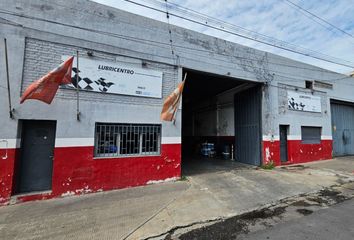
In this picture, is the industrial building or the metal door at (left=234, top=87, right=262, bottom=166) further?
the metal door at (left=234, top=87, right=262, bottom=166)

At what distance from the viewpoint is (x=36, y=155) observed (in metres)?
6.42

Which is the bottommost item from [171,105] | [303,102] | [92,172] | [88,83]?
[92,172]

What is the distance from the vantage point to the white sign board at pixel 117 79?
692cm

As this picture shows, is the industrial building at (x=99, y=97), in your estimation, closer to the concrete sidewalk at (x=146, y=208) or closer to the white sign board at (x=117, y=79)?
the white sign board at (x=117, y=79)

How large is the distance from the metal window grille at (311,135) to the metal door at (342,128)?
2.55m

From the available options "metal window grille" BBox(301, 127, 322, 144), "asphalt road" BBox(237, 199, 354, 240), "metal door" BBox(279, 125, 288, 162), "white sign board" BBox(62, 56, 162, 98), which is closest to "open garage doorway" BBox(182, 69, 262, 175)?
"metal door" BBox(279, 125, 288, 162)

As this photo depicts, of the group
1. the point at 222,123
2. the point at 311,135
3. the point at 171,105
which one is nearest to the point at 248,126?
the point at 222,123

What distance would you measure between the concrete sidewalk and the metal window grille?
15.1 feet

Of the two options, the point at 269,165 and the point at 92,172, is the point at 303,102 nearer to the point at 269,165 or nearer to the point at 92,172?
the point at 269,165

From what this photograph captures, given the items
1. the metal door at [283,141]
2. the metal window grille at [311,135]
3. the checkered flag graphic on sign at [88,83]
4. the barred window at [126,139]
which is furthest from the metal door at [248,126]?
the checkered flag graphic on sign at [88,83]

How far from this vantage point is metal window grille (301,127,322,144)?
41.7 feet

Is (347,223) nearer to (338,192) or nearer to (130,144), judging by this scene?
(338,192)

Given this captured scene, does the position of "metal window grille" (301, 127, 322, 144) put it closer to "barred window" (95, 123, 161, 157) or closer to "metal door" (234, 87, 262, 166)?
"metal door" (234, 87, 262, 166)

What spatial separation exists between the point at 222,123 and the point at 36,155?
11.8 metres
